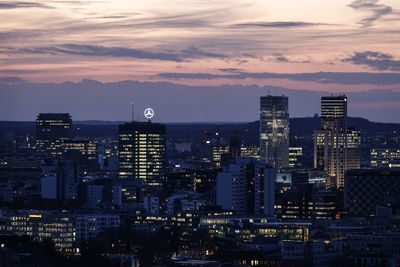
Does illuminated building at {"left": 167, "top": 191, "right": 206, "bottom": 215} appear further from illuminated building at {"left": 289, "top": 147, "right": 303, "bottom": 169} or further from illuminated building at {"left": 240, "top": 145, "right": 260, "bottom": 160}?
illuminated building at {"left": 289, "top": 147, "right": 303, "bottom": 169}

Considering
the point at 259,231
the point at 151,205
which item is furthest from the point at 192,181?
the point at 259,231

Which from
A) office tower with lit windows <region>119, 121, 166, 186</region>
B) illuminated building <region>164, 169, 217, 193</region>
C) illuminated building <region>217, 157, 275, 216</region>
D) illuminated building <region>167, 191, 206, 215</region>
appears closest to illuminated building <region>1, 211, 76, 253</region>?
illuminated building <region>167, 191, 206, 215</region>

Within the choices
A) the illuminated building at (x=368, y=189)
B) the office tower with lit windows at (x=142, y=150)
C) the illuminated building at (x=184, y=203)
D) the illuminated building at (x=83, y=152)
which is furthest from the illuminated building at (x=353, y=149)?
the illuminated building at (x=83, y=152)

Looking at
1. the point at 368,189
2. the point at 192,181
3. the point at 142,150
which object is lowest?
the point at 192,181

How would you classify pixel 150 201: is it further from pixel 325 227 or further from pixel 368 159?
pixel 368 159

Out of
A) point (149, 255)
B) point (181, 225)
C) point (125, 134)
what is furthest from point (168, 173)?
point (149, 255)

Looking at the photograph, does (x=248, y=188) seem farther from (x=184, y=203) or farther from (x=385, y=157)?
(x=385, y=157)

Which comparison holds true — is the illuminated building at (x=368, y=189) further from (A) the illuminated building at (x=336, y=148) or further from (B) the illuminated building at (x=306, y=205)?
(A) the illuminated building at (x=336, y=148)
